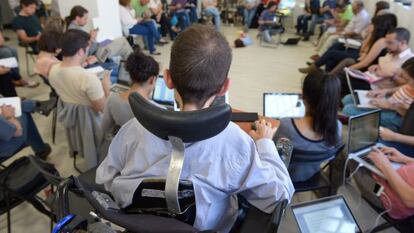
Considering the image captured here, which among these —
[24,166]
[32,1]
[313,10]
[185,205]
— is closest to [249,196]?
[185,205]

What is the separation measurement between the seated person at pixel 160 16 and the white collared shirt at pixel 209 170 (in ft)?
18.9

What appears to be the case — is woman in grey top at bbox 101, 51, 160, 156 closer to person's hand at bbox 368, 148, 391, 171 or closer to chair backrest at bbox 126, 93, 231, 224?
chair backrest at bbox 126, 93, 231, 224

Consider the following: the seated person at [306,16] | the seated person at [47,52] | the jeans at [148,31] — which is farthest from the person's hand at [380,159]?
the seated person at [306,16]

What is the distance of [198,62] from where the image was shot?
2.43ft

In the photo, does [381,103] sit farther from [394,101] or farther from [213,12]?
[213,12]

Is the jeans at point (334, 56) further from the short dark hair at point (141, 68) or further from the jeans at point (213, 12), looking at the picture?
the jeans at point (213, 12)

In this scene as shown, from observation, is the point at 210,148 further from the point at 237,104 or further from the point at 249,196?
the point at 237,104

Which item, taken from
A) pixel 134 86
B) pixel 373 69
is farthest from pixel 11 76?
pixel 373 69

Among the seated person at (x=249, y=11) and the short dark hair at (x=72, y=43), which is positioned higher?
the short dark hair at (x=72, y=43)

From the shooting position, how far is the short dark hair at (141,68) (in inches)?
70.1

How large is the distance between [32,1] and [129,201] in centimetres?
426

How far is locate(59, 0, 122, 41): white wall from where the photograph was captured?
4.01 m

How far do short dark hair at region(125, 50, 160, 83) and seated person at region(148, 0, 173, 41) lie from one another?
4.69m

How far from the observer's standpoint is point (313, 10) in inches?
272
